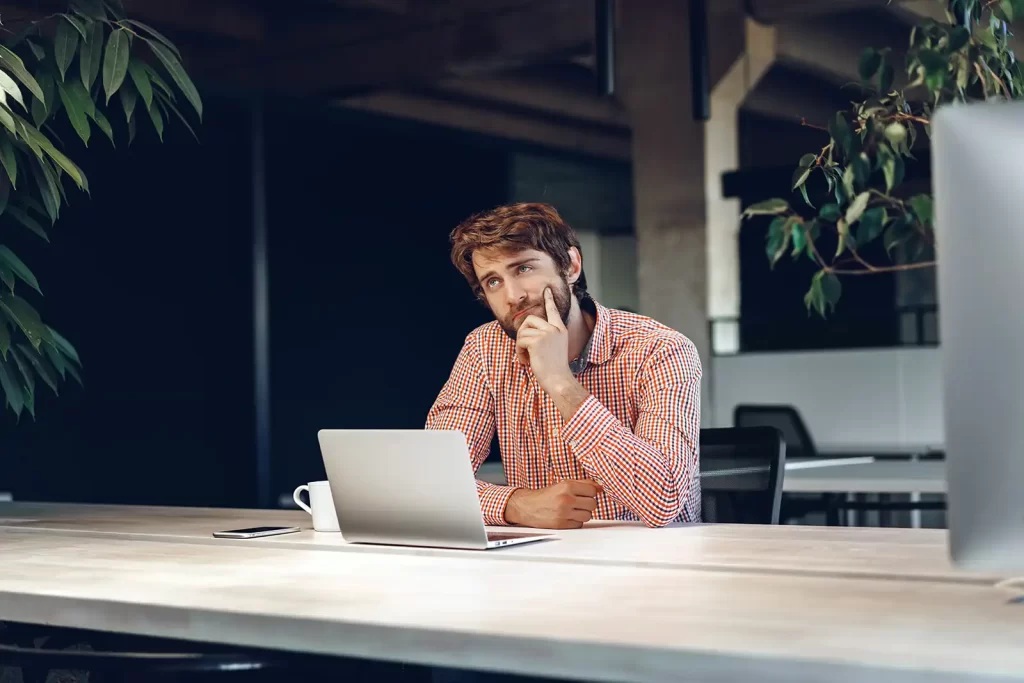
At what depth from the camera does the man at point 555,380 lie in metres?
2.25

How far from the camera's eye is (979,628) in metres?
1.15

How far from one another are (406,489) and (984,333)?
37.1 inches

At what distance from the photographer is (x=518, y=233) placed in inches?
100

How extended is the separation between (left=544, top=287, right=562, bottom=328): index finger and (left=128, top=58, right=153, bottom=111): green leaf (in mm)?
907

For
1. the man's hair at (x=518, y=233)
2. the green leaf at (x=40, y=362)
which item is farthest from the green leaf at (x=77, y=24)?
the man's hair at (x=518, y=233)

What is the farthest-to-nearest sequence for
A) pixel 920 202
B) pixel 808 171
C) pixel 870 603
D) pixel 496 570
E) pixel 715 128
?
pixel 715 128 < pixel 808 171 < pixel 920 202 < pixel 496 570 < pixel 870 603

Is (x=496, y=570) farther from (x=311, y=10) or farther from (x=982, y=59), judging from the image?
(x=311, y=10)

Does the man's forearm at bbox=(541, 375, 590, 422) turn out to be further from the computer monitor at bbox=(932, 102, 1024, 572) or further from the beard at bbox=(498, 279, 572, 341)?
the computer monitor at bbox=(932, 102, 1024, 572)

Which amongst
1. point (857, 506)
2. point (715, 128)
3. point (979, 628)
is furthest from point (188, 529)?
point (715, 128)

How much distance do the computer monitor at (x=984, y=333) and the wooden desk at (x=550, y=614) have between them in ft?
0.35

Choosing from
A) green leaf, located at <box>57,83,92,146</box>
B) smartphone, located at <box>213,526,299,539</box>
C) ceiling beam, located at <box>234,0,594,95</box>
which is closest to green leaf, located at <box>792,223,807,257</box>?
smartphone, located at <box>213,526,299,539</box>

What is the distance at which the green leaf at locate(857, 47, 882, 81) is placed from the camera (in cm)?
209

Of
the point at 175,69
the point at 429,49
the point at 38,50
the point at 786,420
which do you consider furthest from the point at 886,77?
the point at 429,49

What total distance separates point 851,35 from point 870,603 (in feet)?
23.4
